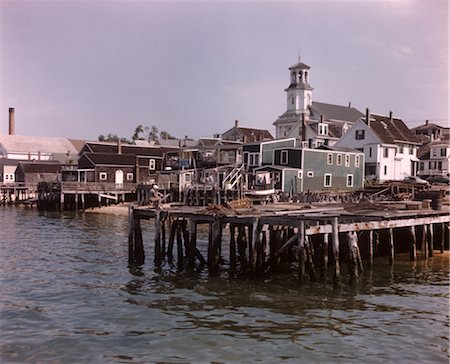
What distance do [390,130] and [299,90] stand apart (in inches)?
1134

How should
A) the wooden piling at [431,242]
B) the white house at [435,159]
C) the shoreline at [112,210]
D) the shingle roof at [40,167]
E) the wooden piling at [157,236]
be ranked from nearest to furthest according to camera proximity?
the wooden piling at [157,236], the wooden piling at [431,242], the shoreline at [112,210], the white house at [435,159], the shingle roof at [40,167]

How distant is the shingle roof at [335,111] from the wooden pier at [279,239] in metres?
60.9

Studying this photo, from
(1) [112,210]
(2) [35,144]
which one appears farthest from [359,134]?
(2) [35,144]

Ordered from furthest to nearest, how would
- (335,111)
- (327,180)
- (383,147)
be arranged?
(335,111) → (383,147) → (327,180)

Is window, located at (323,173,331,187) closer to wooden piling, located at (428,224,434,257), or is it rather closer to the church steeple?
wooden piling, located at (428,224,434,257)

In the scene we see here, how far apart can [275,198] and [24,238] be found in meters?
22.6

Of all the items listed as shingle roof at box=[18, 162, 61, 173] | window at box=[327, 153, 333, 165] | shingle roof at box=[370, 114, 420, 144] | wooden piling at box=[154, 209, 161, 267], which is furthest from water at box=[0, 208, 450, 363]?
shingle roof at box=[18, 162, 61, 173]

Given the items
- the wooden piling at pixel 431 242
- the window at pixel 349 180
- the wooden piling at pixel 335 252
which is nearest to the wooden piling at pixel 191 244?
the wooden piling at pixel 335 252

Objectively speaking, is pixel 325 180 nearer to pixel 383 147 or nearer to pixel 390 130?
pixel 383 147

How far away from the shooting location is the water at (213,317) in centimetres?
1187

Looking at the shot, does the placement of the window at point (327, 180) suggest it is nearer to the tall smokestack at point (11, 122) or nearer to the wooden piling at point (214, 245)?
the wooden piling at point (214, 245)

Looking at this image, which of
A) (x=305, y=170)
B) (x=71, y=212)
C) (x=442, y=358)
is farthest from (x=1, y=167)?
(x=442, y=358)

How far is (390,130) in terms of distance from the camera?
69.4 metres

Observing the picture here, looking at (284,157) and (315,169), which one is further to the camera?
(315,169)
